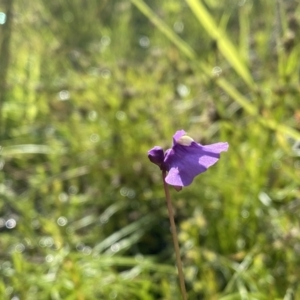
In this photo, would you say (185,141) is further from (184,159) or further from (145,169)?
(145,169)

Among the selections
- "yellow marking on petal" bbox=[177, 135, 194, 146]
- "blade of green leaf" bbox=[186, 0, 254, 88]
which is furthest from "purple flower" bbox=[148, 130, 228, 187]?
"blade of green leaf" bbox=[186, 0, 254, 88]

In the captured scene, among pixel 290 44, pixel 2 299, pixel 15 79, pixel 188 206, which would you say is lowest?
pixel 2 299

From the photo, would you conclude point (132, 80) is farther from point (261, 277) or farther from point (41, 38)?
point (261, 277)

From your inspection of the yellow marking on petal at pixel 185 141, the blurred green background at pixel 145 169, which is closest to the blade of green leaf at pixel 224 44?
the blurred green background at pixel 145 169

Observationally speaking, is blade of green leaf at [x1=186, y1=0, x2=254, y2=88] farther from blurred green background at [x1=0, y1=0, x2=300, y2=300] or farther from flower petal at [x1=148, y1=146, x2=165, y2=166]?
flower petal at [x1=148, y1=146, x2=165, y2=166]

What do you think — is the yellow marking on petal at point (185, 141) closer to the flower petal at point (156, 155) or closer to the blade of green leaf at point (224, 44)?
the flower petal at point (156, 155)

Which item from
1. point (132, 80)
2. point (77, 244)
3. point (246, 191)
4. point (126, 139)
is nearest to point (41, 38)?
point (132, 80)
